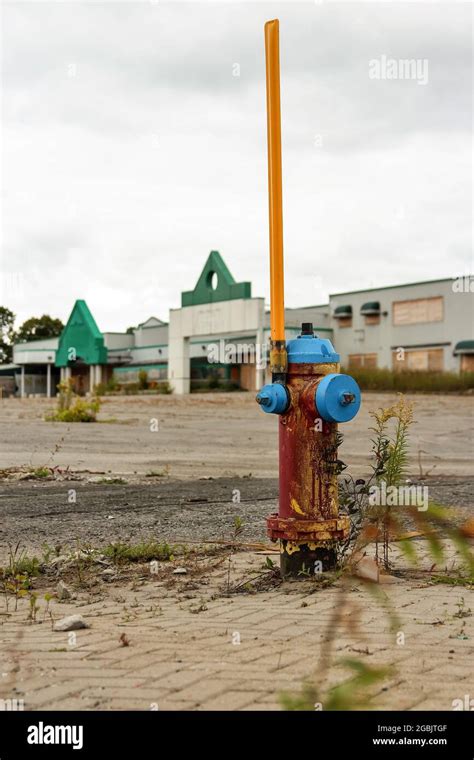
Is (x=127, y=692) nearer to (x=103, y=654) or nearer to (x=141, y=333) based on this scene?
(x=103, y=654)

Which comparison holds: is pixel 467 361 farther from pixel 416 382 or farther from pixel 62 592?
pixel 62 592

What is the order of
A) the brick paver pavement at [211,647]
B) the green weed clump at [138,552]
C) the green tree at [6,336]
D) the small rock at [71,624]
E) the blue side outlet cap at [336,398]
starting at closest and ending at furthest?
the brick paver pavement at [211,647], the small rock at [71,624], the blue side outlet cap at [336,398], the green weed clump at [138,552], the green tree at [6,336]

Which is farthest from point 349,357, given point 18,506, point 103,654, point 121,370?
point 103,654

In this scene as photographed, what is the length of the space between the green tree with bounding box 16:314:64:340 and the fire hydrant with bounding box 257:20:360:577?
91373 millimetres

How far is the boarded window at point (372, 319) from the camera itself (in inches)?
2062

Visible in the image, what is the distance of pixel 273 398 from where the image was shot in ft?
15.2

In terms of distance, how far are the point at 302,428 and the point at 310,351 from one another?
16.0 inches

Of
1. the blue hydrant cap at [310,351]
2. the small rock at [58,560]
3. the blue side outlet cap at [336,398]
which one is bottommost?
the small rock at [58,560]

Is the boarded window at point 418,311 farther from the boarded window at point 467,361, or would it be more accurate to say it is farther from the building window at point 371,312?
the boarded window at point 467,361

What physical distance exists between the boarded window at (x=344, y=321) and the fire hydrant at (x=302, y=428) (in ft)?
164

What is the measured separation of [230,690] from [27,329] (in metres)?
94.6

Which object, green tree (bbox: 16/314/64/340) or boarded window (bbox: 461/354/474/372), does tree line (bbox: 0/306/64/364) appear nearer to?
green tree (bbox: 16/314/64/340)

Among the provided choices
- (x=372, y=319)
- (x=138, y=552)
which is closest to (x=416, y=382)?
(x=372, y=319)

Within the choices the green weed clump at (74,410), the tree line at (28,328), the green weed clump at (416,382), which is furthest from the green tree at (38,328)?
the green weed clump at (74,410)
